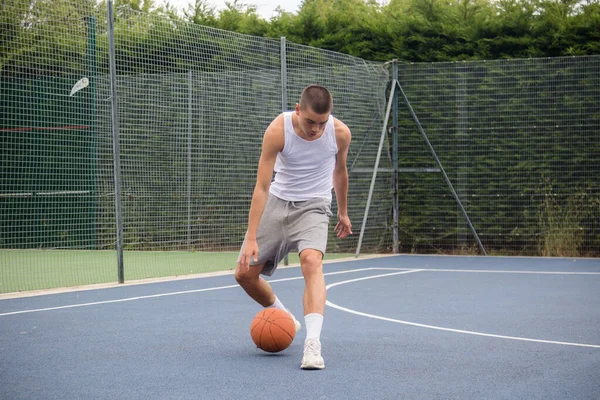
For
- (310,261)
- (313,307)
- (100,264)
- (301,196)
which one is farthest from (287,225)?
(100,264)

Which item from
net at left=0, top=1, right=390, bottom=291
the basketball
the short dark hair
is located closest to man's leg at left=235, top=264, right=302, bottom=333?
the basketball

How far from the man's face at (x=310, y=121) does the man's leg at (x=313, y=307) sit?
2.20 feet

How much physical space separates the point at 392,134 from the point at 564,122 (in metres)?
2.58

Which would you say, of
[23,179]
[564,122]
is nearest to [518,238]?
[564,122]

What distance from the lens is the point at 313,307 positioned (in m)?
4.57

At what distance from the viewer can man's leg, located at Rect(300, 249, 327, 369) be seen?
4.39 meters

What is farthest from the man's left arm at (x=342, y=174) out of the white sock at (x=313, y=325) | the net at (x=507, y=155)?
the net at (x=507, y=155)

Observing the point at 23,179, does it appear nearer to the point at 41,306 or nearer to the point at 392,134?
the point at 41,306

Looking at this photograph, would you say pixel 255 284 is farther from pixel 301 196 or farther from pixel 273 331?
pixel 301 196

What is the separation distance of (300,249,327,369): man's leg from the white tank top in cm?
41

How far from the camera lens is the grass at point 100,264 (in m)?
9.70

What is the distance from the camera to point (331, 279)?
937 centimetres

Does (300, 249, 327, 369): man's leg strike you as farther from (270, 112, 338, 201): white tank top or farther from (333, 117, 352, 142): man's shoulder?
(333, 117, 352, 142): man's shoulder

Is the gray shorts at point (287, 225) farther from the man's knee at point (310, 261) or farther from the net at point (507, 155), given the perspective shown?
the net at point (507, 155)
